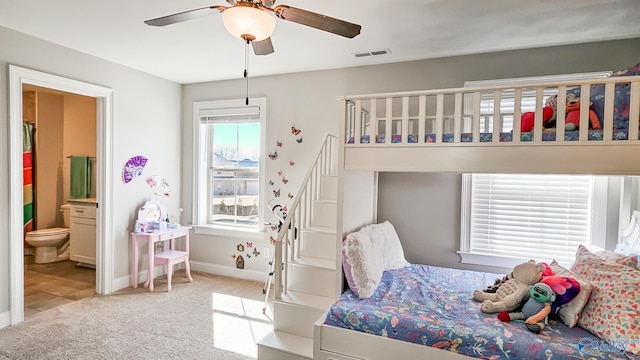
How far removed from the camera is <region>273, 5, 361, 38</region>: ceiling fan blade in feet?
5.50

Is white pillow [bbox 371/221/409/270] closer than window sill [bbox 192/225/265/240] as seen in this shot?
Yes

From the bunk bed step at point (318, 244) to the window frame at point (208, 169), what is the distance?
1215 mm

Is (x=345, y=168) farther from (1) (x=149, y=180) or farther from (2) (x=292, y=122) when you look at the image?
(1) (x=149, y=180)

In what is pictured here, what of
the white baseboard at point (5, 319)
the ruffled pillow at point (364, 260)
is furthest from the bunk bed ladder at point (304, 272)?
the white baseboard at point (5, 319)

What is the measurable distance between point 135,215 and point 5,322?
1491 mm

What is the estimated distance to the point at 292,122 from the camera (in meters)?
3.98

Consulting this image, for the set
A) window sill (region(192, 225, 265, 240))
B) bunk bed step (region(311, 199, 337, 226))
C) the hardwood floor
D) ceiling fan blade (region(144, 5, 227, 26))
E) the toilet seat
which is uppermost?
ceiling fan blade (region(144, 5, 227, 26))

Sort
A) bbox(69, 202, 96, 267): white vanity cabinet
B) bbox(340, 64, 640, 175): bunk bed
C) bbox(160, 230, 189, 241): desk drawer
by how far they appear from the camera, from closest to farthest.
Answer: bbox(340, 64, 640, 175): bunk bed, bbox(160, 230, 189, 241): desk drawer, bbox(69, 202, 96, 267): white vanity cabinet

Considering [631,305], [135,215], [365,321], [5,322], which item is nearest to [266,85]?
[135,215]

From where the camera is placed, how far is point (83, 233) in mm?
4590

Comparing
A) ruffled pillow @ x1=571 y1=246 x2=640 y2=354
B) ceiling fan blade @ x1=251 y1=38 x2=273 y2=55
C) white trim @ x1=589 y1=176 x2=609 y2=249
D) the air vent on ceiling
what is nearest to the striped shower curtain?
ceiling fan blade @ x1=251 y1=38 x2=273 y2=55

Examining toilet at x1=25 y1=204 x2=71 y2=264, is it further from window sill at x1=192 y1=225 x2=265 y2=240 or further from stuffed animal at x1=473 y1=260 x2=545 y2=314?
stuffed animal at x1=473 y1=260 x2=545 y2=314

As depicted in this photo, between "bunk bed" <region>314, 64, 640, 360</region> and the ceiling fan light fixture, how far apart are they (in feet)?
3.04

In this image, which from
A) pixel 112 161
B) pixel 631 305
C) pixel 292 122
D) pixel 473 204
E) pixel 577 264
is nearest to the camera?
pixel 631 305
